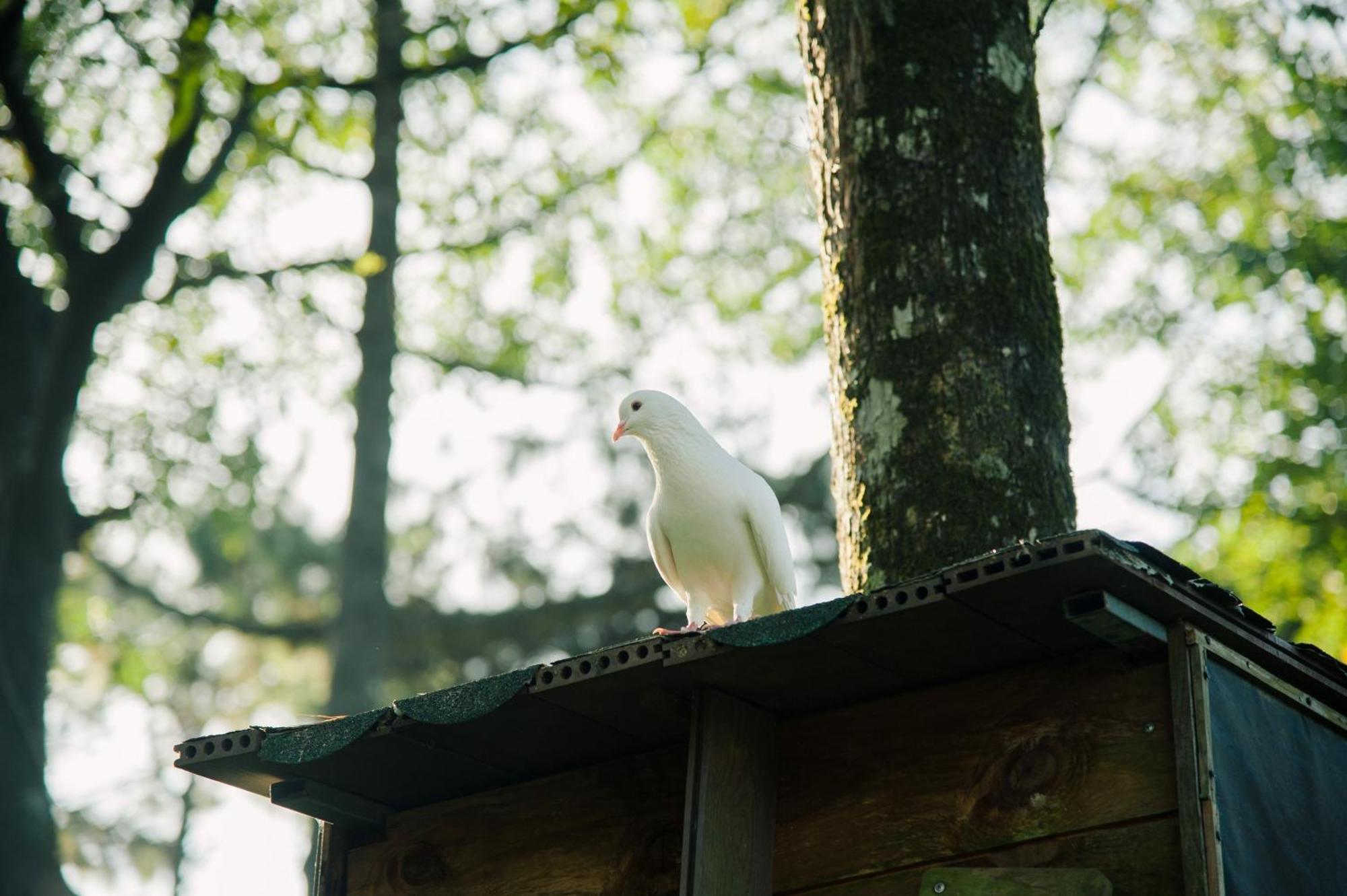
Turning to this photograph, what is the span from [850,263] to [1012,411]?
683mm

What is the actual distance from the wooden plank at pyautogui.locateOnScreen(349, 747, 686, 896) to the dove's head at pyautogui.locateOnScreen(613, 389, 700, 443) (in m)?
1.37

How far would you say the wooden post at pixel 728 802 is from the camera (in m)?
3.51

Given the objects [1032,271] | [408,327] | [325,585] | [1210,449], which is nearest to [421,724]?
[1032,271]

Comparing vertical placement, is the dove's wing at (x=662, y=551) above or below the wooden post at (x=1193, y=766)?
above

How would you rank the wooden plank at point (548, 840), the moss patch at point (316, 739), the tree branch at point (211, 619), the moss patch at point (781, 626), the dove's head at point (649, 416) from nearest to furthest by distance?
the moss patch at point (781, 626), the moss patch at point (316, 739), the wooden plank at point (548, 840), the dove's head at point (649, 416), the tree branch at point (211, 619)

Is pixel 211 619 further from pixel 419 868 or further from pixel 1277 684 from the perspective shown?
pixel 1277 684

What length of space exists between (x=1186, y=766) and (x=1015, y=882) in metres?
0.41

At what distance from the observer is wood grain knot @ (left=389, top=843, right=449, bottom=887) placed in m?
4.29

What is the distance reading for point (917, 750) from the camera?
3.62 metres

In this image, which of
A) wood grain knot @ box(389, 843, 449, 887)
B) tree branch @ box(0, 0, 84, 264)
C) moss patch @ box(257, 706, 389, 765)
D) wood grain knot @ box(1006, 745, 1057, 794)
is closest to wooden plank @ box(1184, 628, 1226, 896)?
wood grain knot @ box(1006, 745, 1057, 794)

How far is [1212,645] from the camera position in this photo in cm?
331

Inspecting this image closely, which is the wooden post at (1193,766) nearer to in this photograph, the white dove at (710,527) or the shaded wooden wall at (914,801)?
the shaded wooden wall at (914,801)

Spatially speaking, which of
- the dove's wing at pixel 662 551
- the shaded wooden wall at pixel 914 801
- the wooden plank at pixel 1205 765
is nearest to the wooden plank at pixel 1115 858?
the shaded wooden wall at pixel 914 801

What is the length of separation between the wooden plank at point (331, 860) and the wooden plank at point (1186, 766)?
2268mm
